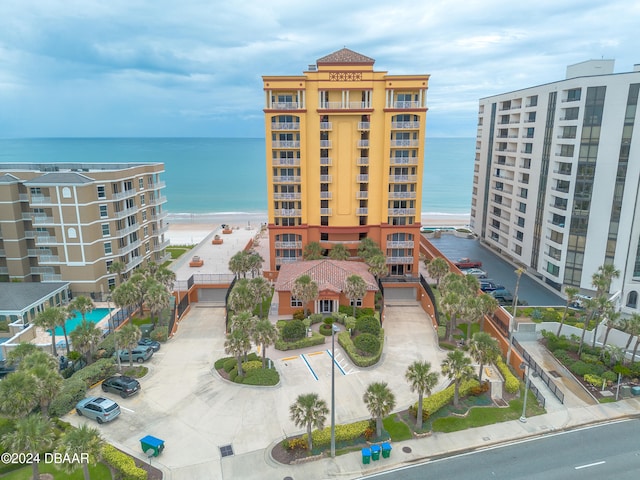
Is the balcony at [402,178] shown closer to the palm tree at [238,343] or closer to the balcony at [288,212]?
the balcony at [288,212]

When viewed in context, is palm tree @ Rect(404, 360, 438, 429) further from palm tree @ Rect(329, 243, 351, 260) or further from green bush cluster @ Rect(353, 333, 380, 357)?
palm tree @ Rect(329, 243, 351, 260)

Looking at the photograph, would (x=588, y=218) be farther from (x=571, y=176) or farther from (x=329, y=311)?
(x=329, y=311)

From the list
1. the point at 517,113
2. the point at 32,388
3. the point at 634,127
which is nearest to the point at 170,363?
the point at 32,388

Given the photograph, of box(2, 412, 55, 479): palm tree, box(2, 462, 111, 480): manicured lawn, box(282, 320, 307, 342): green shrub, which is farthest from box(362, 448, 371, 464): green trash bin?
box(2, 412, 55, 479): palm tree

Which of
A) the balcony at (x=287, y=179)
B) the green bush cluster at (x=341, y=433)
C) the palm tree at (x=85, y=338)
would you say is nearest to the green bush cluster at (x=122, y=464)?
the green bush cluster at (x=341, y=433)

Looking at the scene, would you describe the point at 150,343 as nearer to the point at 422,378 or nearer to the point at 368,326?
the point at 368,326
